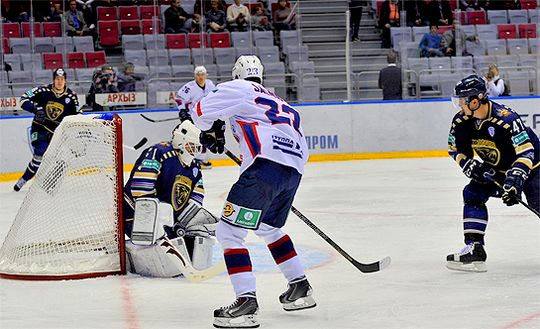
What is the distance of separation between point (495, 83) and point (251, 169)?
27.5 feet

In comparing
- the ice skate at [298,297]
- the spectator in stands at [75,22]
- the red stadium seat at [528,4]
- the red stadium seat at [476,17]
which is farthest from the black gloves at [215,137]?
the red stadium seat at [528,4]

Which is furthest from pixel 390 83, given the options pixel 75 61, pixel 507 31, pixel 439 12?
pixel 75 61

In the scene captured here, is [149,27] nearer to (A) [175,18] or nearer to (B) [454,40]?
→ (A) [175,18]

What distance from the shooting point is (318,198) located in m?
8.52

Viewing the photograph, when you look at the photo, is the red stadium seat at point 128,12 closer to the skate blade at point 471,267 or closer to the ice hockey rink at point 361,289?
the ice hockey rink at point 361,289

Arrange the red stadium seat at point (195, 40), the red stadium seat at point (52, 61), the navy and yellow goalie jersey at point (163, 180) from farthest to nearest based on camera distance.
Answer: the red stadium seat at point (195, 40)
the red stadium seat at point (52, 61)
the navy and yellow goalie jersey at point (163, 180)

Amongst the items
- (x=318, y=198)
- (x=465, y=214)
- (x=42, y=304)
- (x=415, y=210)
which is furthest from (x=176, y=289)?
(x=318, y=198)

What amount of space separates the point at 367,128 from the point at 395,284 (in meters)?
6.89

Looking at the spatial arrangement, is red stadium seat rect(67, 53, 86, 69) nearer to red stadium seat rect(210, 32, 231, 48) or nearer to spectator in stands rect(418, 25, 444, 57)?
red stadium seat rect(210, 32, 231, 48)

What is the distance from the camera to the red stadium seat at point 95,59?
11.5 metres

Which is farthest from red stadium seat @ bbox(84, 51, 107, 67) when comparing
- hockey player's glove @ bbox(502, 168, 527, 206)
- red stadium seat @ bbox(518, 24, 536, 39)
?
hockey player's glove @ bbox(502, 168, 527, 206)

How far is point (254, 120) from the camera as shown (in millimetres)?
4188

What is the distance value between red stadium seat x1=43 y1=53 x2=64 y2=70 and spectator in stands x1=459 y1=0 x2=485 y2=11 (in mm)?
4787

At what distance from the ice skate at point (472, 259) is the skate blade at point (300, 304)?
1222 mm
